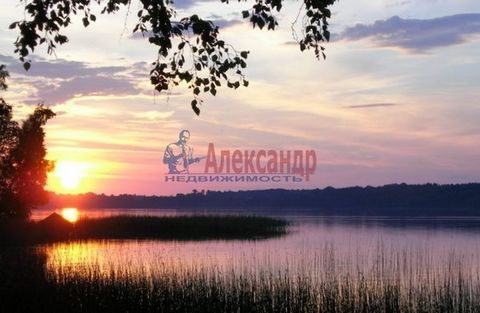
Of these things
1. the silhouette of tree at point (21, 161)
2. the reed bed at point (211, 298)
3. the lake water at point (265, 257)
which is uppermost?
the silhouette of tree at point (21, 161)

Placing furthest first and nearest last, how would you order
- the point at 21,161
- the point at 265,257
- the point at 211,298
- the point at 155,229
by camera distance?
the point at 155,229
the point at 21,161
the point at 265,257
the point at 211,298

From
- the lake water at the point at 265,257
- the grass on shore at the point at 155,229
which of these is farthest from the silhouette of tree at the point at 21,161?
the lake water at the point at 265,257

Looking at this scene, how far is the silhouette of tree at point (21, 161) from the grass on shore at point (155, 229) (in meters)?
2.12

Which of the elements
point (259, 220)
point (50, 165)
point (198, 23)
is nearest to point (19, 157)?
point (50, 165)

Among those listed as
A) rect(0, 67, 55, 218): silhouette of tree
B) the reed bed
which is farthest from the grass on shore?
the reed bed

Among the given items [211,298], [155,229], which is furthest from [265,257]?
[155,229]

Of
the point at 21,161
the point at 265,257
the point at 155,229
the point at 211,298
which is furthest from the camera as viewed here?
the point at 155,229

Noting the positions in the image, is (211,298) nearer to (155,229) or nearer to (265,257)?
(265,257)

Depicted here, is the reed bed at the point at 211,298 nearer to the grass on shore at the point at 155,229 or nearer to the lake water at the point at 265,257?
the lake water at the point at 265,257

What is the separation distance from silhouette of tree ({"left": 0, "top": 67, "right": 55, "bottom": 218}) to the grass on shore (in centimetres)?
212

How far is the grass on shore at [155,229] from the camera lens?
4594 cm

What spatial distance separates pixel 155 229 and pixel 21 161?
39.3 feet

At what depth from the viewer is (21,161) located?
43812 mm

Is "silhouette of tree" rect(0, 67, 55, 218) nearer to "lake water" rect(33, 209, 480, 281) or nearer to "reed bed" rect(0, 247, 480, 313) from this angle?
"lake water" rect(33, 209, 480, 281)
